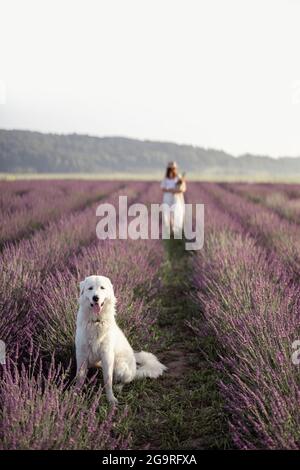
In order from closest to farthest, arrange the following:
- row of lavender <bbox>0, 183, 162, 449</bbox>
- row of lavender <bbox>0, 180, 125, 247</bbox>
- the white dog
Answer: row of lavender <bbox>0, 183, 162, 449</bbox>, the white dog, row of lavender <bbox>0, 180, 125, 247</bbox>

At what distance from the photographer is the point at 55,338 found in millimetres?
3516

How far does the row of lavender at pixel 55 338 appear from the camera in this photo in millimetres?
2146

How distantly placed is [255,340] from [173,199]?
7227 millimetres

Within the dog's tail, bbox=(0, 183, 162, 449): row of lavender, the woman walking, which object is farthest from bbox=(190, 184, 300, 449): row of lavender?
the woman walking

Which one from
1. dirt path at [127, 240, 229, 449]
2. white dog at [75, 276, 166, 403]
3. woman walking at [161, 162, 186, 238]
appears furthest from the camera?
woman walking at [161, 162, 186, 238]

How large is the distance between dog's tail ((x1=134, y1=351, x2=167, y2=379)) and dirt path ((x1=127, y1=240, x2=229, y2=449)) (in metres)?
0.06

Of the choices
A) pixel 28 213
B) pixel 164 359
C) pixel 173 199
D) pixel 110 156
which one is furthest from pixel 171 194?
pixel 110 156

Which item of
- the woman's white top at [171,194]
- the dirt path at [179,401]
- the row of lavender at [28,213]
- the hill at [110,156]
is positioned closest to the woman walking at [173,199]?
the woman's white top at [171,194]

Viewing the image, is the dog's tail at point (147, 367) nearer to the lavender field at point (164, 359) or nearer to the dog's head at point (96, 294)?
the lavender field at point (164, 359)

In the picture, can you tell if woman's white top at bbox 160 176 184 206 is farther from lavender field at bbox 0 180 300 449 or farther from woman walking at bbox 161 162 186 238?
lavender field at bbox 0 180 300 449

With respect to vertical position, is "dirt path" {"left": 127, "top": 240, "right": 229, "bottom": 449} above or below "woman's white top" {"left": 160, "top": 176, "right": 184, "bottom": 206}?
below

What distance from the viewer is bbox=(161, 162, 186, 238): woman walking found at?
9.95 m
